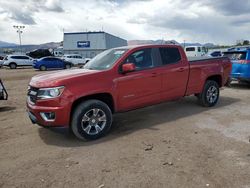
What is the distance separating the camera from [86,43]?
60.0 meters

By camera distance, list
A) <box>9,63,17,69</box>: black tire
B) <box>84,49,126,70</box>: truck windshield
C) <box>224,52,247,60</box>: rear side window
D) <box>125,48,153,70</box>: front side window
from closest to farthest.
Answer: <box>84,49,126,70</box>: truck windshield, <box>125,48,153,70</box>: front side window, <box>224,52,247,60</box>: rear side window, <box>9,63,17,69</box>: black tire

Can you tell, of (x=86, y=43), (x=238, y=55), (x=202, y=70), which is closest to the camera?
(x=202, y=70)

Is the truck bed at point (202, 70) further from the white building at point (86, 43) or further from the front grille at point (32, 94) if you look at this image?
the white building at point (86, 43)

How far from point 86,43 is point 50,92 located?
56771mm

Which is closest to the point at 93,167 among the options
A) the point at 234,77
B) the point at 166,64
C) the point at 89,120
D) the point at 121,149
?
the point at 121,149

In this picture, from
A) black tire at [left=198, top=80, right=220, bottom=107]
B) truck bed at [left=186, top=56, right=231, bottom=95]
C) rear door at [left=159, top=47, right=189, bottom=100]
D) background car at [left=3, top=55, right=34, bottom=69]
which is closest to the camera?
rear door at [left=159, top=47, right=189, bottom=100]

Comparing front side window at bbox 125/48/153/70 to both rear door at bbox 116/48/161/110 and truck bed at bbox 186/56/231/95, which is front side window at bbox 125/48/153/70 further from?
truck bed at bbox 186/56/231/95

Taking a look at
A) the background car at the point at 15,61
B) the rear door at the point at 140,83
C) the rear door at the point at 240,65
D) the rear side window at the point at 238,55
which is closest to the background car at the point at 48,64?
the background car at the point at 15,61

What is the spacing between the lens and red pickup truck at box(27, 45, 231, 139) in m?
4.87

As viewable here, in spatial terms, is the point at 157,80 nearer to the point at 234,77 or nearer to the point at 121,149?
the point at 121,149

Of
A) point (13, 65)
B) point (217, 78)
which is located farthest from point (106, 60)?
point (13, 65)

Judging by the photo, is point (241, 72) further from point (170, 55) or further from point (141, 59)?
point (141, 59)

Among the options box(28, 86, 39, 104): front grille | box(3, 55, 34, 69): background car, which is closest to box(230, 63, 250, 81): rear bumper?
box(28, 86, 39, 104): front grille

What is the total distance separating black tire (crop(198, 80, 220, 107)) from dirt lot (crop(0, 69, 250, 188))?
0.66m
